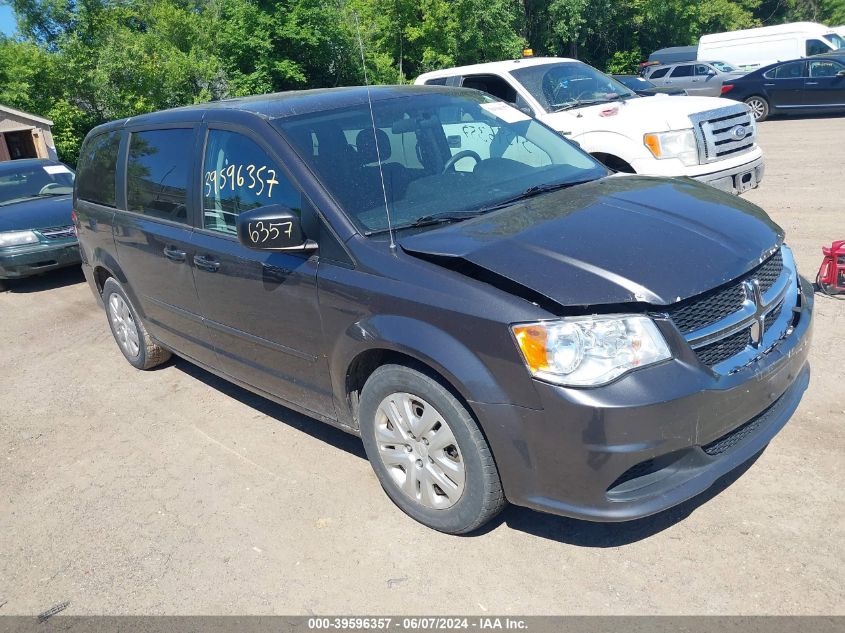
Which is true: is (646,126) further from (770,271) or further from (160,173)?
(160,173)

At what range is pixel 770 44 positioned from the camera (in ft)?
92.6

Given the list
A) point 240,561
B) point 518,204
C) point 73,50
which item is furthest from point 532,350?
point 73,50

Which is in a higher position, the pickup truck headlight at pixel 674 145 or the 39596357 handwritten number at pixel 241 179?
the 39596357 handwritten number at pixel 241 179

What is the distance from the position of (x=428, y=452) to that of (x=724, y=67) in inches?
1080

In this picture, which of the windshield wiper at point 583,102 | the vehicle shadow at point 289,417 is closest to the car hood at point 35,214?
the vehicle shadow at point 289,417

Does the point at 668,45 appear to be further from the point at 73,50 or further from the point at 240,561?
the point at 240,561

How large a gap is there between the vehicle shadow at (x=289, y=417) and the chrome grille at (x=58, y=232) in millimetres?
4347

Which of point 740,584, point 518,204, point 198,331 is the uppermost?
point 518,204

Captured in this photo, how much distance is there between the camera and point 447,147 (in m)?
4.27

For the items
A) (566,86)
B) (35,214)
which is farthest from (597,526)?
(35,214)

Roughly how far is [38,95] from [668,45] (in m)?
33.2

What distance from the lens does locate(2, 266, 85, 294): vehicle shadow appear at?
969 centimetres

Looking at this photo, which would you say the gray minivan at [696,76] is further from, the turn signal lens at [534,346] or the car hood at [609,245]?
the turn signal lens at [534,346]

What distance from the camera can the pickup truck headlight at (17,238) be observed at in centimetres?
916
